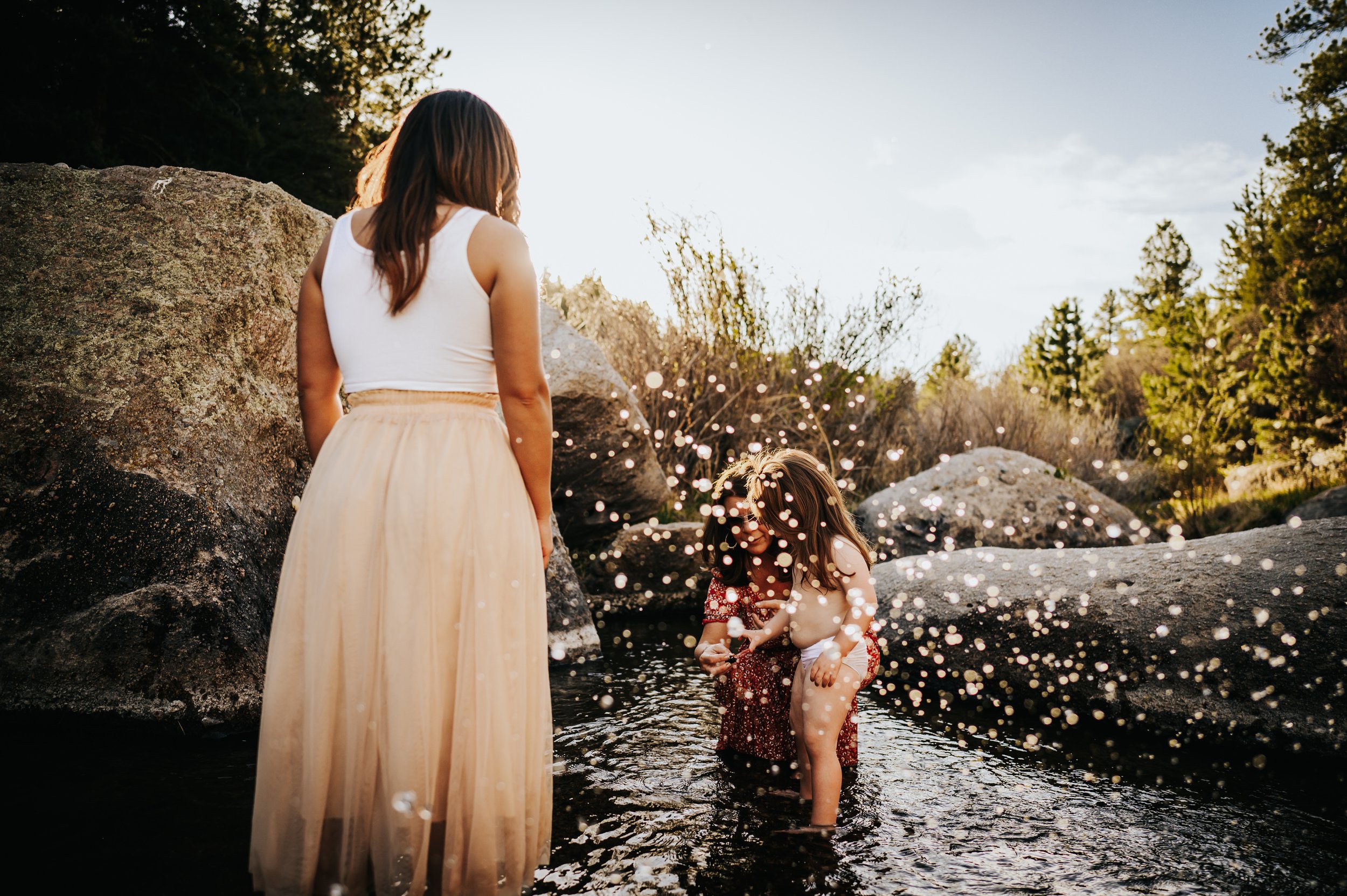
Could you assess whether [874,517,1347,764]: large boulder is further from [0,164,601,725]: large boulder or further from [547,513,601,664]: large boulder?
[0,164,601,725]: large boulder

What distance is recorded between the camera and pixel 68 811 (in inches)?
106

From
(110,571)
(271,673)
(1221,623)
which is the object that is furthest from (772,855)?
(110,571)

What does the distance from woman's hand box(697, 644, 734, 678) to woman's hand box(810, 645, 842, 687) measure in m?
→ 0.39

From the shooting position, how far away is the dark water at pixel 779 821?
244cm

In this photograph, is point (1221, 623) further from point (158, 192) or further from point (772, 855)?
point (158, 192)

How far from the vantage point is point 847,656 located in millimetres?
2982

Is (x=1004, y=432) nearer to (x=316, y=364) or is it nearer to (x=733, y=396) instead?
(x=733, y=396)

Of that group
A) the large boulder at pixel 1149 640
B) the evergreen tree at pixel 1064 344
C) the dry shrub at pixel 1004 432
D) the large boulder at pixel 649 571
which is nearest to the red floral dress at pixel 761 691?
the large boulder at pixel 1149 640

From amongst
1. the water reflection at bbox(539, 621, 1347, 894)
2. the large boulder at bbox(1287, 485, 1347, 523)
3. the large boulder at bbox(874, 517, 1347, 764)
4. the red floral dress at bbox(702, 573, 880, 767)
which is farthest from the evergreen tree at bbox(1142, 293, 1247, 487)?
the red floral dress at bbox(702, 573, 880, 767)

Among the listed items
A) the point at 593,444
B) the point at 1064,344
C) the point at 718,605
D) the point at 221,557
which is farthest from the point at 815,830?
the point at 1064,344

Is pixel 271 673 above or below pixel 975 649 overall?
above

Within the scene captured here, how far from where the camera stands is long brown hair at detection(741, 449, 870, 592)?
3105 mm

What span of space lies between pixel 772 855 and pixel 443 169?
7.64 feet

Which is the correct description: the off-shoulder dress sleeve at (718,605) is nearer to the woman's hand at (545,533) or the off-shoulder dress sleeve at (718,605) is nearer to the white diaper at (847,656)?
the white diaper at (847,656)
